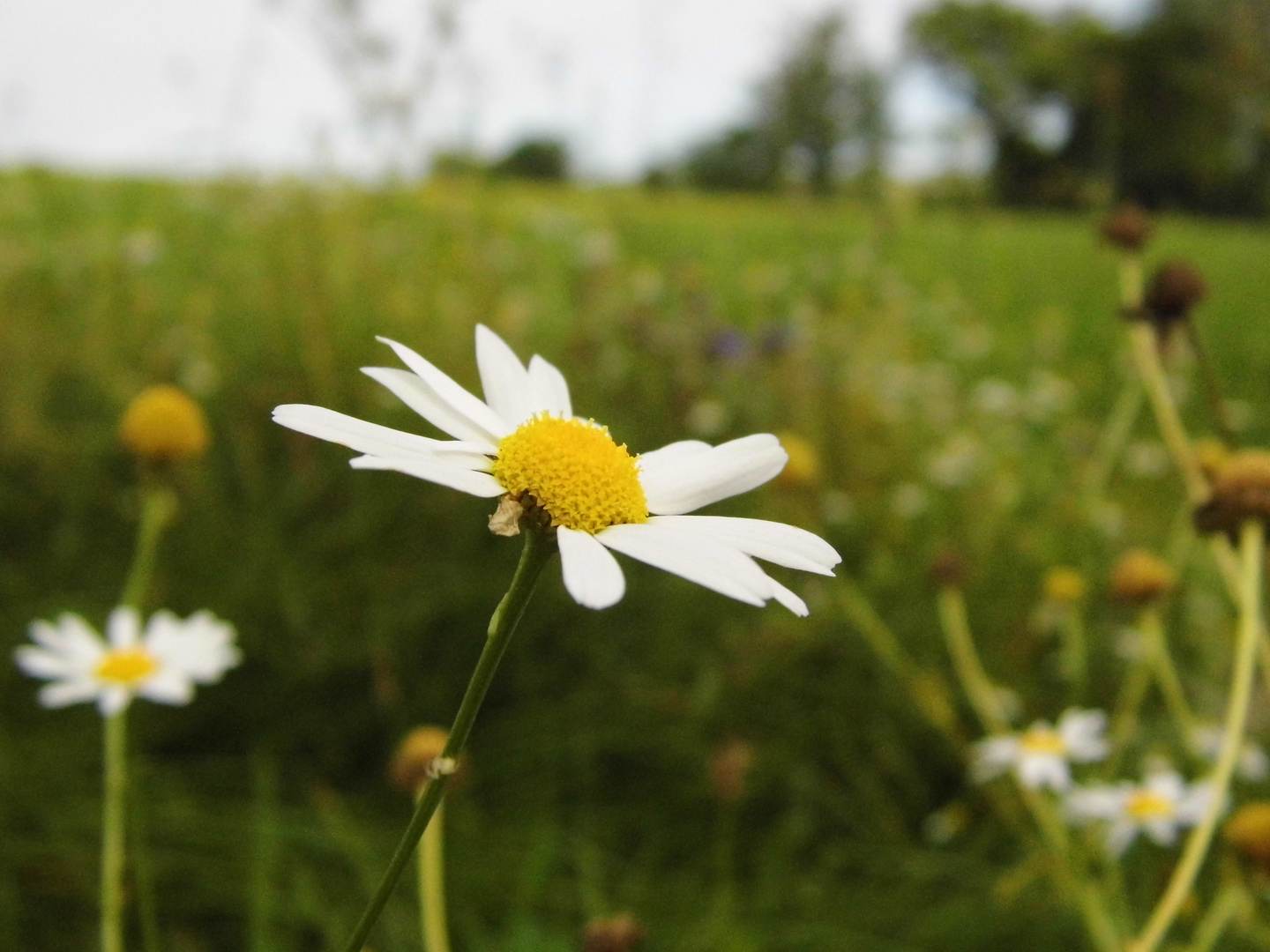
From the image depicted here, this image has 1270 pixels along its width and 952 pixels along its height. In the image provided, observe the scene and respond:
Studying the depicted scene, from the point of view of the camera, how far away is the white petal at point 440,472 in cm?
33

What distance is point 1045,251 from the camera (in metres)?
6.43

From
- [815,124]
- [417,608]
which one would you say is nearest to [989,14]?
[815,124]

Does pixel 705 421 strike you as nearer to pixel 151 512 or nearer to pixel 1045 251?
pixel 151 512

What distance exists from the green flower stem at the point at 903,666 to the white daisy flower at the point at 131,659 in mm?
730

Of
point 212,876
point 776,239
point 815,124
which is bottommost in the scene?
point 212,876

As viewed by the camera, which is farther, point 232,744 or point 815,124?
point 815,124

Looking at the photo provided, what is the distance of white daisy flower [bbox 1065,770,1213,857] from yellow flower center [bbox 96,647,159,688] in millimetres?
776

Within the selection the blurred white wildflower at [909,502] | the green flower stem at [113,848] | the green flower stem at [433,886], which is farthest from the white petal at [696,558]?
the blurred white wildflower at [909,502]

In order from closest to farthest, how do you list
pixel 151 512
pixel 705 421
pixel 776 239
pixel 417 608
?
pixel 151 512 → pixel 417 608 → pixel 705 421 → pixel 776 239

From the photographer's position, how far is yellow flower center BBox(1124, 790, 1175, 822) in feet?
3.14

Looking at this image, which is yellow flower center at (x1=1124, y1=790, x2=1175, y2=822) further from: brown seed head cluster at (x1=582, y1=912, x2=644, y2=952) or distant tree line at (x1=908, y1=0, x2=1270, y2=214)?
distant tree line at (x1=908, y1=0, x2=1270, y2=214)

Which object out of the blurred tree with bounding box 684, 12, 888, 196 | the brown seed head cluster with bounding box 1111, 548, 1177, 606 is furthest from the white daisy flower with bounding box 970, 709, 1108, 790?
the blurred tree with bounding box 684, 12, 888, 196

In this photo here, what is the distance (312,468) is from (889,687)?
101 cm

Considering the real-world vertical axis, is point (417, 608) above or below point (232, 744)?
above
